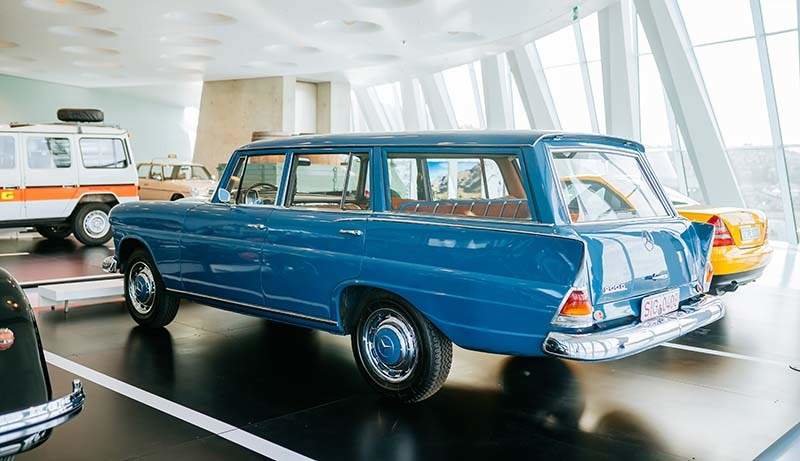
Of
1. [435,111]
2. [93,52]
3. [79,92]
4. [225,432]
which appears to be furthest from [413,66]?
[225,432]

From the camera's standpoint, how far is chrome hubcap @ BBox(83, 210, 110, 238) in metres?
11.5

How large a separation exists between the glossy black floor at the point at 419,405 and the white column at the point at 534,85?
46.7ft

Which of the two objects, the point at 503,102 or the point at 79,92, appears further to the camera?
Result: the point at 79,92

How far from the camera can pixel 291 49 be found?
1816 cm

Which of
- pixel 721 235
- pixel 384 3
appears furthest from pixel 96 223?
pixel 721 235

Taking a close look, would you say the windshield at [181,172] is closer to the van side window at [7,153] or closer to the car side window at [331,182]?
the van side window at [7,153]

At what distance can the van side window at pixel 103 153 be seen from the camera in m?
11.1

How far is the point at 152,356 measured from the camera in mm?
5008

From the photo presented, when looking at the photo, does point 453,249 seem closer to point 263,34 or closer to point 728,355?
point 728,355

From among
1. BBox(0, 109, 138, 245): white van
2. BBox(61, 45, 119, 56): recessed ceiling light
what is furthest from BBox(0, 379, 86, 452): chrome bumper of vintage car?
BBox(61, 45, 119, 56): recessed ceiling light

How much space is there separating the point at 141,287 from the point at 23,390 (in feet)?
11.0

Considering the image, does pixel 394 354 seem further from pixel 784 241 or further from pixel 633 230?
pixel 784 241

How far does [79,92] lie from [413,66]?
1503 centimetres

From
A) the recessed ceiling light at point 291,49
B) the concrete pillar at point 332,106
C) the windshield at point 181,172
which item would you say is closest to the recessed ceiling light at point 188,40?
the recessed ceiling light at point 291,49
